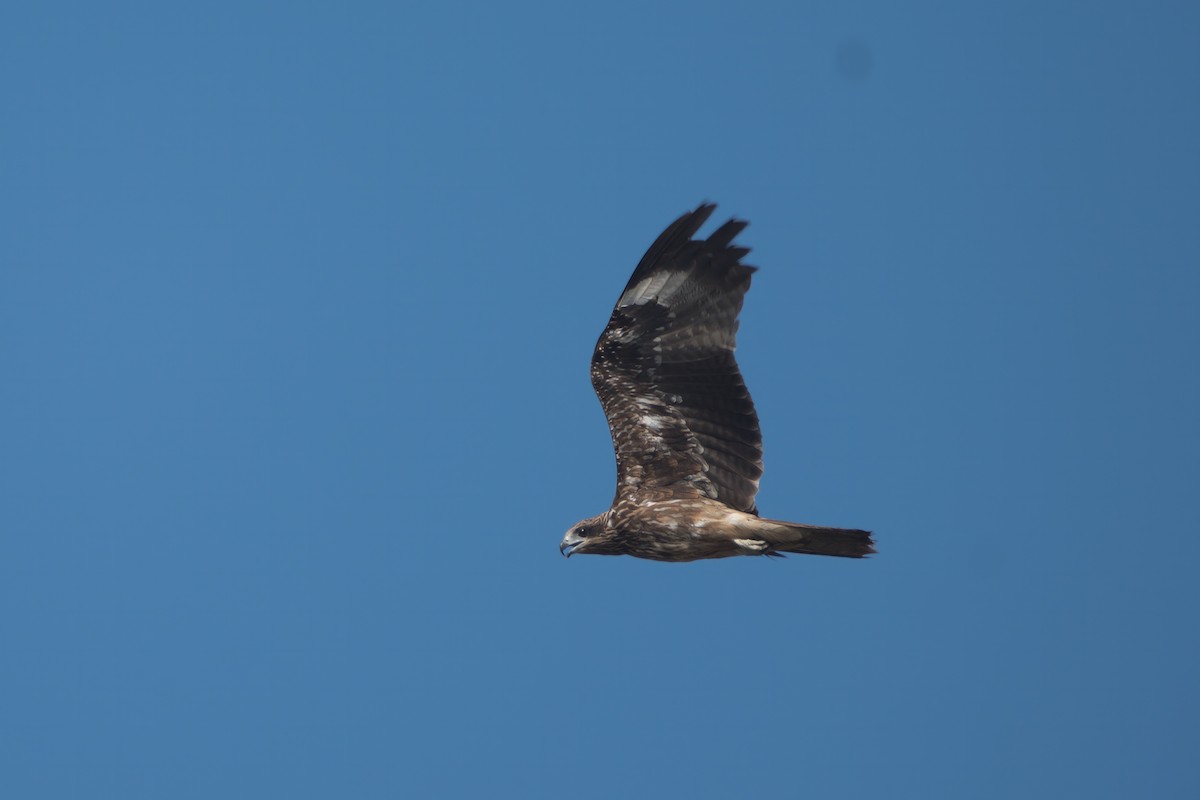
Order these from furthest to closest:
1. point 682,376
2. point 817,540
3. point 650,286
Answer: point 682,376 < point 650,286 < point 817,540

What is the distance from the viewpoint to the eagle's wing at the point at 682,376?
33.4ft

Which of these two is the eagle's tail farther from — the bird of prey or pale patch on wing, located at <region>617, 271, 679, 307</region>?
pale patch on wing, located at <region>617, 271, 679, 307</region>

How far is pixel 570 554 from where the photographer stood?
10258mm

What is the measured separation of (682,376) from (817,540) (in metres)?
1.88

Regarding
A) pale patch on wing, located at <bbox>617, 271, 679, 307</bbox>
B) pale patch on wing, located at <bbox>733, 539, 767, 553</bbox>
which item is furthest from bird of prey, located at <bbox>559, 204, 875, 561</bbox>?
pale patch on wing, located at <bbox>733, 539, 767, 553</bbox>

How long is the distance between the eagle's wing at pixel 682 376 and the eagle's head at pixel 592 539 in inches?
14.3

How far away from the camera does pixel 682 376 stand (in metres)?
10.3

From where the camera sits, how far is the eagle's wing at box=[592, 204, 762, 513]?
10.2m

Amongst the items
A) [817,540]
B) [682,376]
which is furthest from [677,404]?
[817,540]

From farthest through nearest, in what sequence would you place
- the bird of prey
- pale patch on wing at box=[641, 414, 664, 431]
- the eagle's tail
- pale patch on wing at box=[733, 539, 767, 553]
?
pale patch on wing at box=[641, 414, 664, 431]
the bird of prey
pale patch on wing at box=[733, 539, 767, 553]
the eagle's tail

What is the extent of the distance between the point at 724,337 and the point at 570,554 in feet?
7.21

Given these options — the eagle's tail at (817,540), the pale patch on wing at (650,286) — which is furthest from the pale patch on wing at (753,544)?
the pale patch on wing at (650,286)

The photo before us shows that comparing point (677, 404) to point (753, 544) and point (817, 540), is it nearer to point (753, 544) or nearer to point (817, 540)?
point (753, 544)

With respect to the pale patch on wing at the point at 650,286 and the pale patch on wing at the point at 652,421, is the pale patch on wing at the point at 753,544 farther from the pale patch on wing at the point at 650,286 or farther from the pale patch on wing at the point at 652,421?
the pale patch on wing at the point at 650,286
